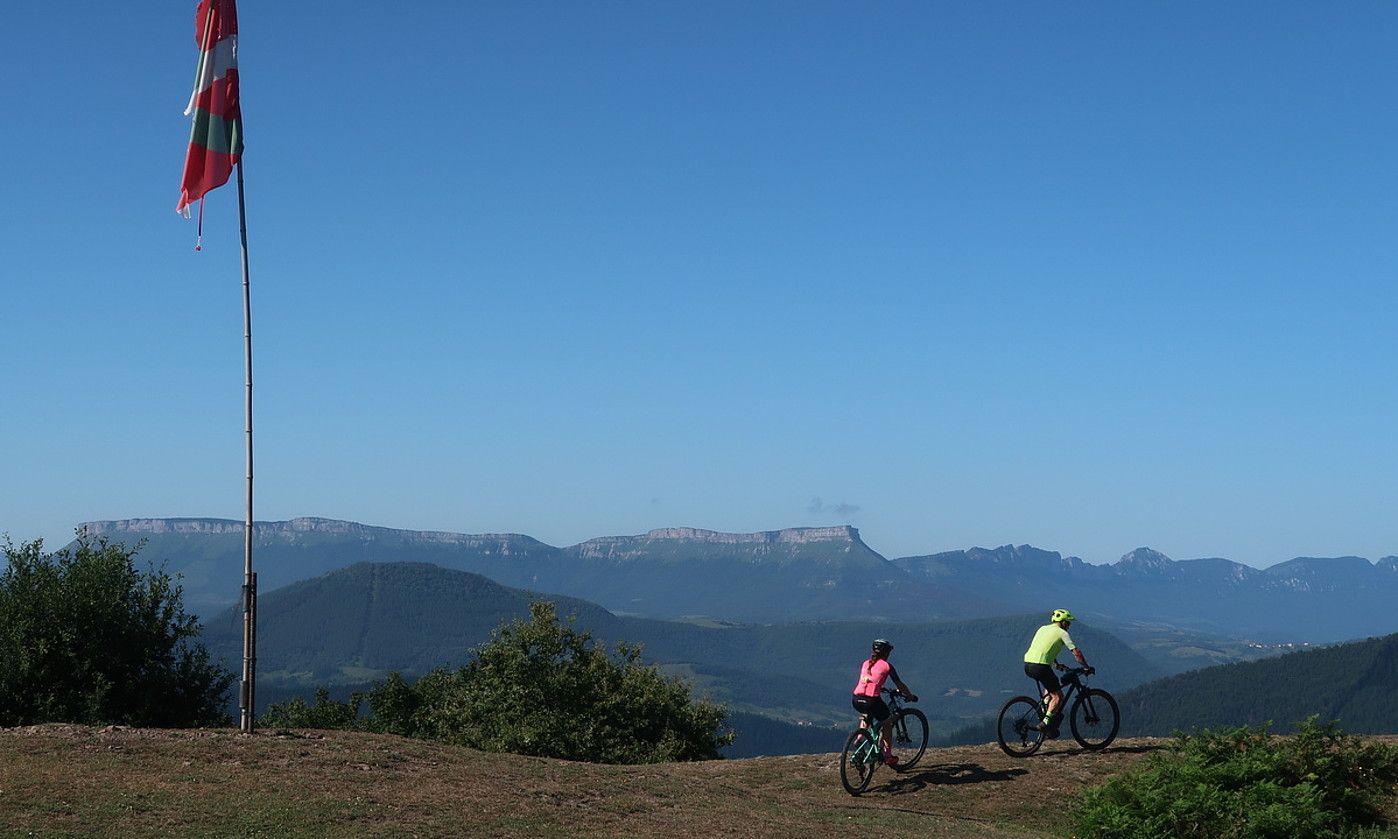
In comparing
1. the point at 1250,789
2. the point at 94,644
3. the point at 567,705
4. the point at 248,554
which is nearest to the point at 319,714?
the point at 567,705

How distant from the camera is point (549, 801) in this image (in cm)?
1977

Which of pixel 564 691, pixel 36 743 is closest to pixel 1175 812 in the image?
pixel 36 743

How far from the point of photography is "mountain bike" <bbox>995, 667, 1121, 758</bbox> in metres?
25.9

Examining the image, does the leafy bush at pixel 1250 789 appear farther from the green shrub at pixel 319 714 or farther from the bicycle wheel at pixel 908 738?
the green shrub at pixel 319 714

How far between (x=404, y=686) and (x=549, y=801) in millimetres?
56224

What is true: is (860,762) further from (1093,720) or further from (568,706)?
(568,706)

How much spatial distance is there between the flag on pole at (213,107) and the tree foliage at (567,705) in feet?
102

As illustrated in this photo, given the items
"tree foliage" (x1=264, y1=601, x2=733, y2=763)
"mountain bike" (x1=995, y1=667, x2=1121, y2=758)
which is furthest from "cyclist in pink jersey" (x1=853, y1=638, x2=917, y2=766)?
"tree foliage" (x1=264, y1=601, x2=733, y2=763)

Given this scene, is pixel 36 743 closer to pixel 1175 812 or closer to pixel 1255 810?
pixel 1175 812

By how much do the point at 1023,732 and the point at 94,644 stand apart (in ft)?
76.7

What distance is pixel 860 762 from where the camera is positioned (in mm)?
23375

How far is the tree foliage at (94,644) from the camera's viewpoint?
30.3 metres

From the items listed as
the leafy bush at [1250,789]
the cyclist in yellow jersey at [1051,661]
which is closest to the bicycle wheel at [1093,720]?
the cyclist in yellow jersey at [1051,661]

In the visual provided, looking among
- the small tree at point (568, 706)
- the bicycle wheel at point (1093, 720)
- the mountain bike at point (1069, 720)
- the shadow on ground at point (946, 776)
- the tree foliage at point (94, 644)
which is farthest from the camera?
the small tree at point (568, 706)
